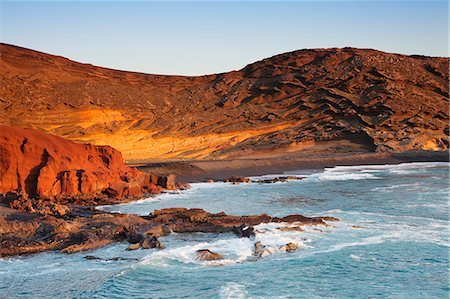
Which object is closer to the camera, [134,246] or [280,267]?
[280,267]

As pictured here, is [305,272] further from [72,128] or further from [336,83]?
[336,83]

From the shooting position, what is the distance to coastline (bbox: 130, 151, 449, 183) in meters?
31.0

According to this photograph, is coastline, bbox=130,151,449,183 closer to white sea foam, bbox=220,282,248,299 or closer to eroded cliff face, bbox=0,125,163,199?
eroded cliff face, bbox=0,125,163,199

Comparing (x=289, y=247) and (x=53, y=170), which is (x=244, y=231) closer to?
(x=289, y=247)

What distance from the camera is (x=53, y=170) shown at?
19.0 m

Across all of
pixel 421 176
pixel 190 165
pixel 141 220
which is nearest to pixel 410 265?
pixel 141 220

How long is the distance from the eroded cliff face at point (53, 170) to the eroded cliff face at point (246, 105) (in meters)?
20.1

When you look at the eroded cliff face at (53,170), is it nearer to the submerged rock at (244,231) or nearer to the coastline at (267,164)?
the submerged rock at (244,231)

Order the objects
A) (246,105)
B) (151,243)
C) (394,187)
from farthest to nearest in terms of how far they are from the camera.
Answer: (246,105) → (394,187) → (151,243)

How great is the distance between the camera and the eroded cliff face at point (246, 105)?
4241 cm

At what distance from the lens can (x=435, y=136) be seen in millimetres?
43906

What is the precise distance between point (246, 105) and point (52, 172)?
31205mm

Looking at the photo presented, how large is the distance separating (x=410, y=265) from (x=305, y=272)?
86.6 inches

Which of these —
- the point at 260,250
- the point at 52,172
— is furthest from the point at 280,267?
the point at 52,172
